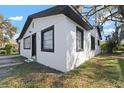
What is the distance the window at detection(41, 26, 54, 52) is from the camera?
38.5 ft

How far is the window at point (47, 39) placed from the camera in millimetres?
11747

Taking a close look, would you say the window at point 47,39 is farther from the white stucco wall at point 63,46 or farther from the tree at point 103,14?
the tree at point 103,14

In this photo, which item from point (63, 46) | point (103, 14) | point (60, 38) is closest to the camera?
point (63, 46)

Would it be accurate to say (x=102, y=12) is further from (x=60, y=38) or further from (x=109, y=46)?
(x=109, y=46)

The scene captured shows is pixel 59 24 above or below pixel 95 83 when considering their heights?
above

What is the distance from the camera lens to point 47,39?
12.7 meters

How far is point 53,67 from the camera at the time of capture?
36.7 feet

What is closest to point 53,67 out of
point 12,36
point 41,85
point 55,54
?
point 55,54

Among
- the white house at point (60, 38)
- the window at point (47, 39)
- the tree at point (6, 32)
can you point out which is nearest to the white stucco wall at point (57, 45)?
the white house at point (60, 38)

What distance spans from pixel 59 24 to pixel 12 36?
31.3 m

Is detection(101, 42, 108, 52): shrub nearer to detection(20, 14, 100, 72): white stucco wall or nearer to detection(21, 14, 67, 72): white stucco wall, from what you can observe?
detection(21, 14, 67, 72): white stucco wall

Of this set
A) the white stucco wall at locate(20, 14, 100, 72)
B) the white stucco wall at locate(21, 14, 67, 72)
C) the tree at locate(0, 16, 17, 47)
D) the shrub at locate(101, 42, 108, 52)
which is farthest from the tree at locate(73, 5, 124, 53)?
the tree at locate(0, 16, 17, 47)

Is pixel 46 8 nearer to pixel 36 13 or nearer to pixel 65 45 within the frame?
pixel 36 13

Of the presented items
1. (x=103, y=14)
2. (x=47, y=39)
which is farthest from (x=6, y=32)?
(x=47, y=39)
